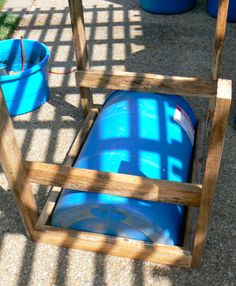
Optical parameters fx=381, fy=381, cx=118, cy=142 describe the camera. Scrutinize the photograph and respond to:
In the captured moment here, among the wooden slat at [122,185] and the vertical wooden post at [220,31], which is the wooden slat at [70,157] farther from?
the vertical wooden post at [220,31]

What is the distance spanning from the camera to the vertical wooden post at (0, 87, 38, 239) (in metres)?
1.81

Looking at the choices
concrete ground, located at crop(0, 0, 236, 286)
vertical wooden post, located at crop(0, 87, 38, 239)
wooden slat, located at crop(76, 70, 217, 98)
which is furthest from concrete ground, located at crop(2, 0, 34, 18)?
vertical wooden post, located at crop(0, 87, 38, 239)

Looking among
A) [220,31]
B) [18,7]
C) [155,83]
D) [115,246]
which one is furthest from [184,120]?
[18,7]

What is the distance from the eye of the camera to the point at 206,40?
4.51 m

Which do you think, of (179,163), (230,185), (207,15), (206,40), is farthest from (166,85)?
(207,15)

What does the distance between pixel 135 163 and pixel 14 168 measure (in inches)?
25.4

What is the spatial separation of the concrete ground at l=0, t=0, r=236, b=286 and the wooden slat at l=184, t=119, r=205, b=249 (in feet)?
0.65

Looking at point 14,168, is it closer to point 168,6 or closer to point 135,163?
point 135,163

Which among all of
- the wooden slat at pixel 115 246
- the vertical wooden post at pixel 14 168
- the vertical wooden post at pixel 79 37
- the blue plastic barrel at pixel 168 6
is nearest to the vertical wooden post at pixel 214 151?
the wooden slat at pixel 115 246

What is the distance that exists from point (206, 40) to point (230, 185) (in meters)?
2.38

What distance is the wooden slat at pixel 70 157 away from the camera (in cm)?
239

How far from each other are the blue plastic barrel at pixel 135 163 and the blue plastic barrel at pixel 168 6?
113 inches

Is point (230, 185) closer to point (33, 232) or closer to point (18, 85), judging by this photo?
point (33, 232)

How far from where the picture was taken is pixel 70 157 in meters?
2.75
